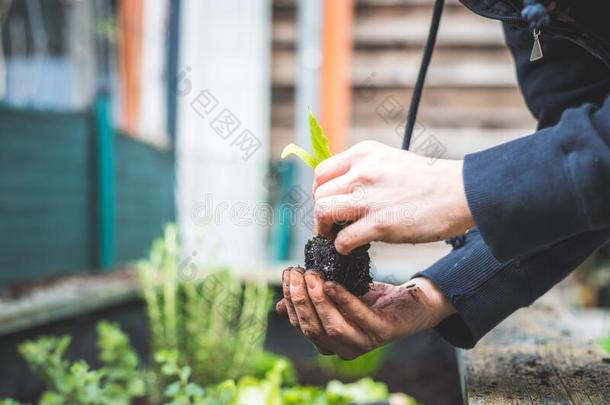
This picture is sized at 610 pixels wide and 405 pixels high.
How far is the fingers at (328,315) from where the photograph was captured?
3.72 feet

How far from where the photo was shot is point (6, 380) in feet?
7.07

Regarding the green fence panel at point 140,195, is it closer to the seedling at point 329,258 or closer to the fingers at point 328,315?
the seedling at point 329,258

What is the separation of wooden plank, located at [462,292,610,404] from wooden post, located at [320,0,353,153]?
3132 millimetres

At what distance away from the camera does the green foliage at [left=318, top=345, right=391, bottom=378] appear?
2926 mm

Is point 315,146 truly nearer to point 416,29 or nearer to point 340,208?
point 340,208

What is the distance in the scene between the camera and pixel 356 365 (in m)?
2.94

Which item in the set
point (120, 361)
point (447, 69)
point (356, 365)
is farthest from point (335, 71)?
point (120, 361)

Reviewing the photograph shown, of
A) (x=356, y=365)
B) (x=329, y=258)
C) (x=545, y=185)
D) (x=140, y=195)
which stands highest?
(x=545, y=185)

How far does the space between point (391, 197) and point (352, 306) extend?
0.83 ft

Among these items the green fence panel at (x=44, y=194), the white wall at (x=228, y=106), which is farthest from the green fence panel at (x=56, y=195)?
the white wall at (x=228, y=106)

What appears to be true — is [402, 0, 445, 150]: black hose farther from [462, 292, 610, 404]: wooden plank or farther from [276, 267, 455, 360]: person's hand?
[462, 292, 610, 404]: wooden plank

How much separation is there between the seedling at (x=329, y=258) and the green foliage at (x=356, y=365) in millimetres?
1673

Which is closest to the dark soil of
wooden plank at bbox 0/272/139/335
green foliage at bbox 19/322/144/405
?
green foliage at bbox 19/322/144/405

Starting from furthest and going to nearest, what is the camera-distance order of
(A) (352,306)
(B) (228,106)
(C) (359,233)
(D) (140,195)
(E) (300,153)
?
1. (B) (228,106)
2. (D) (140,195)
3. (E) (300,153)
4. (A) (352,306)
5. (C) (359,233)
